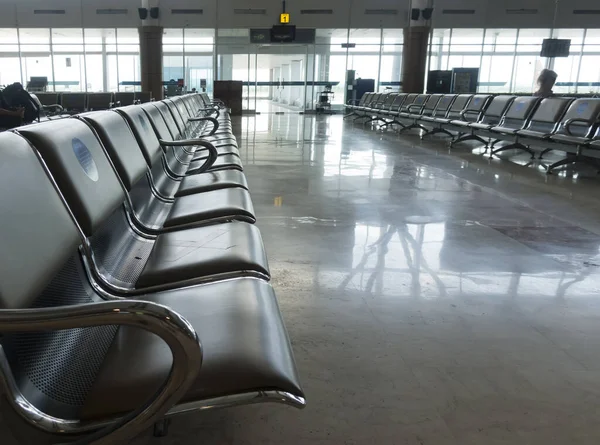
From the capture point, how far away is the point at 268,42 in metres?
17.0

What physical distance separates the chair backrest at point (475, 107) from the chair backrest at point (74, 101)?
6792 mm

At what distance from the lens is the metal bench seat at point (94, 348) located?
0.74 meters

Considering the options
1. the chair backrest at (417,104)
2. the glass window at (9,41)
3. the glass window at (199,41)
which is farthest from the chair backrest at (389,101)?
the glass window at (9,41)

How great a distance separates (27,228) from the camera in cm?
96

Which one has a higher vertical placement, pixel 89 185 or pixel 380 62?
pixel 380 62

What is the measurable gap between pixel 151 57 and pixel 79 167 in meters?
16.1

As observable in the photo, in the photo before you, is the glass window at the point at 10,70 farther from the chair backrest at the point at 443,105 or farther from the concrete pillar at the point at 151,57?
the chair backrest at the point at 443,105

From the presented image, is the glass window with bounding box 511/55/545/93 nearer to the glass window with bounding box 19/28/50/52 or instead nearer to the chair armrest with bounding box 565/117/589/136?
the chair armrest with bounding box 565/117/589/136

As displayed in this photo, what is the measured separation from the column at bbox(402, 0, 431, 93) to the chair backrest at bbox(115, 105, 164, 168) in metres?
14.6

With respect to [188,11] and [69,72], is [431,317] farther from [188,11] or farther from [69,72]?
[69,72]

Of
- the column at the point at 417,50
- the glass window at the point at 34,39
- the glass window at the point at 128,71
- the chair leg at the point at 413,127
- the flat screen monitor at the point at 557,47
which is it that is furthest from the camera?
the glass window at the point at 128,71

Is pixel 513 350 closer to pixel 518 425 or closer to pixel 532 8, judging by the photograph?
pixel 518 425

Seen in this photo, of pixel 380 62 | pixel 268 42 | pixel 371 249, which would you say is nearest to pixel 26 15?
pixel 268 42

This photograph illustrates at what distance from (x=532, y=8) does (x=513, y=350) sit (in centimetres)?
1811
